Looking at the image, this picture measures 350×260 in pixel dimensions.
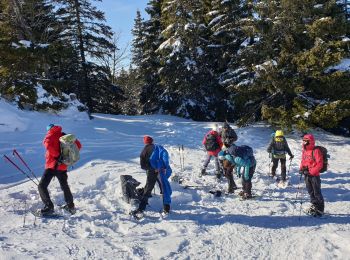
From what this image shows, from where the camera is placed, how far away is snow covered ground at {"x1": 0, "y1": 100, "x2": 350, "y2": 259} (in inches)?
265

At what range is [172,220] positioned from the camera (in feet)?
27.0

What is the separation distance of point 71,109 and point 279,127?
10.7m

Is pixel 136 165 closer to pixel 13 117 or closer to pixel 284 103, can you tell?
pixel 13 117

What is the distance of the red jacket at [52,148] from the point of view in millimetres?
8094

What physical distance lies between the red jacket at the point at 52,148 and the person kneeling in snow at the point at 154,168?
172 centimetres

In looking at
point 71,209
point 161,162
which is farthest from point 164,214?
point 71,209

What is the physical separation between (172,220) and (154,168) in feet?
3.75

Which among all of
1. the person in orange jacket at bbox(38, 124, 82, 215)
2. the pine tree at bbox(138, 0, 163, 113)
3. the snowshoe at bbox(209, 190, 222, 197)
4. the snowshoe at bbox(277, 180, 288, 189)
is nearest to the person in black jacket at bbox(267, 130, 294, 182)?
the snowshoe at bbox(277, 180, 288, 189)

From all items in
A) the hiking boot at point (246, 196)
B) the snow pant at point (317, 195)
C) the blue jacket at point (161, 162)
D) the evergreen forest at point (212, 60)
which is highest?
the evergreen forest at point (212, 60)

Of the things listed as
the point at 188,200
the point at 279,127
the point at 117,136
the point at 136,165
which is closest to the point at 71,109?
the point at 117,136

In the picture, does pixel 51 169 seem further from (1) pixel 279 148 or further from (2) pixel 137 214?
(1) pixel 279 148

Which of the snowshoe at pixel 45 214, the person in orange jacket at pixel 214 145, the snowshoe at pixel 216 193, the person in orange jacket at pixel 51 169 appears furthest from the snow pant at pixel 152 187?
the person in orange jacket at pixel 214 145

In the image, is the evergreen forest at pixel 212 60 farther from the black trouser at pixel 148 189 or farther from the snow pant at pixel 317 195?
the black trouser at pixel 148 189

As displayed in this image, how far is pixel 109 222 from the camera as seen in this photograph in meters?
7.95
